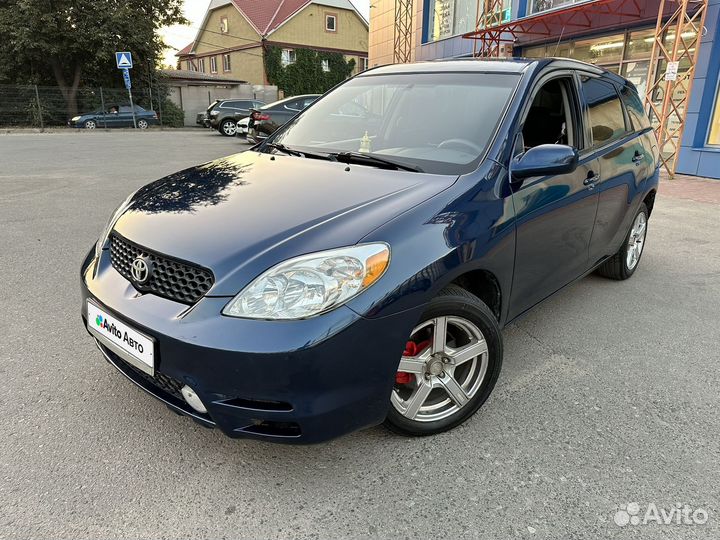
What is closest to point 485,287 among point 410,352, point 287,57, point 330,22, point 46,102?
point 410,352

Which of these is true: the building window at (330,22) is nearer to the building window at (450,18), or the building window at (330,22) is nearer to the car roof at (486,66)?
the building window at (450,18)

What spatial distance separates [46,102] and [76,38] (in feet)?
11.1

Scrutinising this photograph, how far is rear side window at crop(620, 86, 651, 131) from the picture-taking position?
4.18m

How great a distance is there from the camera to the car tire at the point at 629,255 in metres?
4.39

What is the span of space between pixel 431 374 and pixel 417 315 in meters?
0.40

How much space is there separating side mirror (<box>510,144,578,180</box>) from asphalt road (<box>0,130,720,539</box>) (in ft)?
3.78

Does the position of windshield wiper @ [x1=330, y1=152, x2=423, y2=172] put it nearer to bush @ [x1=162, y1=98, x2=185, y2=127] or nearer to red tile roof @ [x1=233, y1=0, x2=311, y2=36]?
bush @ [x1=162, y1=98, x2=185, y2=127]

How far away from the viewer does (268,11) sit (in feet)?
131

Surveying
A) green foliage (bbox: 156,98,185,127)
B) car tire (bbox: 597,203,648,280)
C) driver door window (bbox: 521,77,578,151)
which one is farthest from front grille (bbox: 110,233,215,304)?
green foliage (bbox: 156,98,185,127)

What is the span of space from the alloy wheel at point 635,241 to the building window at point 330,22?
39.9 meters

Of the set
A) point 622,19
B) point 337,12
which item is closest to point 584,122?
point 622,19

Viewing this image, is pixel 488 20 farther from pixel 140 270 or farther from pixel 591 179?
pixel 140 270

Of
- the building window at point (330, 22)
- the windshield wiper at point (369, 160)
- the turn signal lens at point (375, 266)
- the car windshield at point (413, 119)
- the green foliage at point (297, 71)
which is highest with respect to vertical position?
the building window at point (330, 22)

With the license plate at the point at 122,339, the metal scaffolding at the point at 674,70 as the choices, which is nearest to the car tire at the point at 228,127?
the metal scaffolding at the point at 674,70
